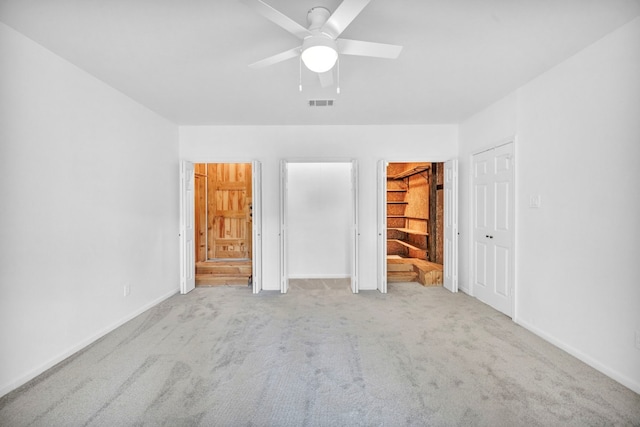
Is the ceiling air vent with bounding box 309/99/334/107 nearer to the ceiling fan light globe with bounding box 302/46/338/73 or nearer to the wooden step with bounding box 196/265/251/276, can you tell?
the ceiling fan light globe with bounding box 302/46/338/73

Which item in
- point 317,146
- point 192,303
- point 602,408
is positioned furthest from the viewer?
point 317,146

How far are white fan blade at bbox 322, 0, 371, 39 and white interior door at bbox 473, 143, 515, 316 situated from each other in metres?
2.55

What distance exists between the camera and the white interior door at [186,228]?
403 cm

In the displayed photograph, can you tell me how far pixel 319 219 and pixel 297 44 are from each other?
3.27 m

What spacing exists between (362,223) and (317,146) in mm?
1378

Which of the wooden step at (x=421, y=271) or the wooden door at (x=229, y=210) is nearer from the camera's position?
the wooden step at (x=421, y=271)

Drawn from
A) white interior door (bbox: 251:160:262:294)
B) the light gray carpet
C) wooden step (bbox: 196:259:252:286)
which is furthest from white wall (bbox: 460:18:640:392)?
wooden step (bbox: 196:259:252:286)

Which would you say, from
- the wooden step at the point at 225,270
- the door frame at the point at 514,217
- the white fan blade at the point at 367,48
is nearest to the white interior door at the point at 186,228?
the wooden step at the point at 225,270

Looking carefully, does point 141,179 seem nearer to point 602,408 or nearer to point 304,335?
point 304,335

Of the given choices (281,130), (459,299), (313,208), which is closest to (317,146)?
(281,130)

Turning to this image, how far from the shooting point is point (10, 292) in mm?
1958

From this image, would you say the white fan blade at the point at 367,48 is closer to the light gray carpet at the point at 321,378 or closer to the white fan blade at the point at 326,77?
the white fan blade at the point at 326,77

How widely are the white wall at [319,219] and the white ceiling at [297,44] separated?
1766 millimetres

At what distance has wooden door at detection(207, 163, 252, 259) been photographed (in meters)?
5.39
